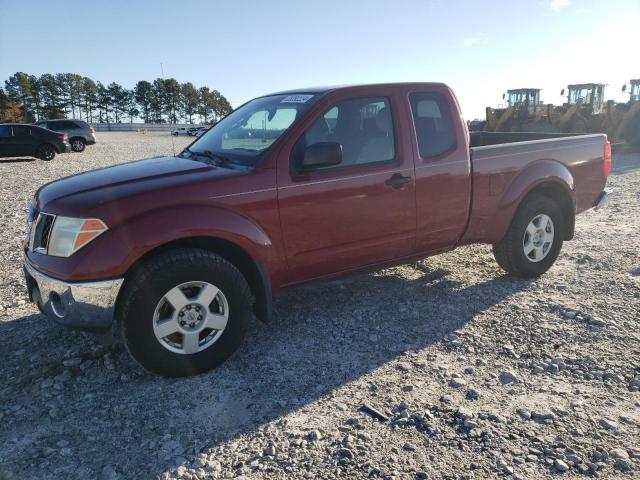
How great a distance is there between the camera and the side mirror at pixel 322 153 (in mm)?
3396

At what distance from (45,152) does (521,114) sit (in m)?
19.4

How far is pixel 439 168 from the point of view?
4156mm

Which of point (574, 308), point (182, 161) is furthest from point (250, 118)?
point (574, 308)

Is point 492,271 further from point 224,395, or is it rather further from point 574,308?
point 224,395

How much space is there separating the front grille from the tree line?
90.2 meters

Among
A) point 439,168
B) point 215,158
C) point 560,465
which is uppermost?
point 215,158

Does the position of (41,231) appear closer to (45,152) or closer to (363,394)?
(363,394)

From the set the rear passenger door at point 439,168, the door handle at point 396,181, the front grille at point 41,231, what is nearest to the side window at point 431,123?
the rear passenger door at point 439,168

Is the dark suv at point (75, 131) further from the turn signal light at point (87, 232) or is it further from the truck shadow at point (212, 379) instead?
the turn signal light at point (87, 232)

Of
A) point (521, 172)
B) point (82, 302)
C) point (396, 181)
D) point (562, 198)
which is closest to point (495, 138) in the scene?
point (562, 198)

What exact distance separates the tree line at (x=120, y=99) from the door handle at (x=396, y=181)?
8999cm

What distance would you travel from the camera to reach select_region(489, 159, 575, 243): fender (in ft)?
15.2

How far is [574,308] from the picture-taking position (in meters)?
4.20

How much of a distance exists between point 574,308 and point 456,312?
0.99 meters
